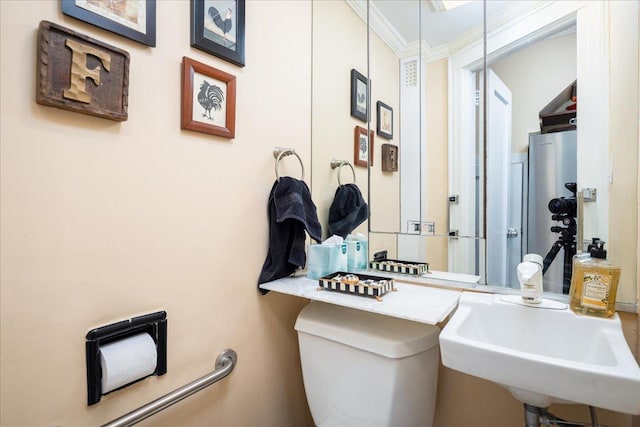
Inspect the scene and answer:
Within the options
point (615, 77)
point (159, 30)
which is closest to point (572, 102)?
point (615, 77)

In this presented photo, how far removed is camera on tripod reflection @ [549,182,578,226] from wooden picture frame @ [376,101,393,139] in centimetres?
67

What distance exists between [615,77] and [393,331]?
1.00 m

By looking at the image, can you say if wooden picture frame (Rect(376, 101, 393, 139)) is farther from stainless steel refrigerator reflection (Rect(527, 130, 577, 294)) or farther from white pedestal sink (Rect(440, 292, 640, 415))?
white pedestal sink (Rect(440, 292, 640, 415))

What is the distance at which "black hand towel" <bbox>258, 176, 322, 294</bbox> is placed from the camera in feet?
3.61

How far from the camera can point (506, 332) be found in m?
0.91

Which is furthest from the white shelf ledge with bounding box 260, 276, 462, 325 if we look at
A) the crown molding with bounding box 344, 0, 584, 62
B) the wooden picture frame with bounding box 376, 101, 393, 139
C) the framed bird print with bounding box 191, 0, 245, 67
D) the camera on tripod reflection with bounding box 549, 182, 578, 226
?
the crown molding with bounding box 344, 0, 584, 62

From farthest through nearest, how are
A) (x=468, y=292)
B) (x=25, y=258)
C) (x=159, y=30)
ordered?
(x=468, y=292) → (x=159, y=30) → (x=25, y=258)

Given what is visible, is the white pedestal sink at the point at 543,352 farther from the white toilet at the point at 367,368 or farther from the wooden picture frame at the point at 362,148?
the wooden picture frame at the point at 362,148

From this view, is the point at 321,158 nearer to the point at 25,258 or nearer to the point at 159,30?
the point at 159,30

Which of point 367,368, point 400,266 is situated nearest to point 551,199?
point 400,266

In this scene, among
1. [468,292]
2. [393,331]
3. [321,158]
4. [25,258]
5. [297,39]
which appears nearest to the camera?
[25,258]

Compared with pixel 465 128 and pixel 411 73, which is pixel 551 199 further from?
pixel 411 73

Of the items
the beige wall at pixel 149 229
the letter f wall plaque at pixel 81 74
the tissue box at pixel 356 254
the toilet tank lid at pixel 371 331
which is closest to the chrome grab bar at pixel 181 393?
the beige wall at pixel 149 229

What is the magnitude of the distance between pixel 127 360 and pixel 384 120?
1.28 meters
